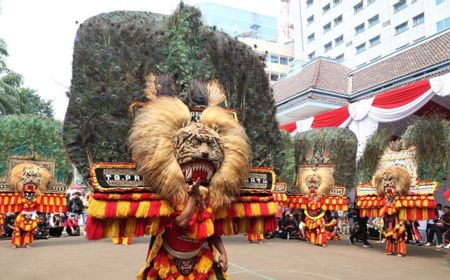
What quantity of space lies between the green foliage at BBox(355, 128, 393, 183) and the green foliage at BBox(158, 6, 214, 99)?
7788mm

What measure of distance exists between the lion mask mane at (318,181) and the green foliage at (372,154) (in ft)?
2.88

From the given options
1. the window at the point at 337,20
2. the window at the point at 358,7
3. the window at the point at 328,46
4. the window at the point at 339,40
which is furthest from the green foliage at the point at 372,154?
the window at the point at 328,46

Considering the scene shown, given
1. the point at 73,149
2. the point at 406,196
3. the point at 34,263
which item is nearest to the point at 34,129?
the point at 34,263

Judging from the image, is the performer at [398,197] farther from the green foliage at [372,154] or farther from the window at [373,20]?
the window at [373,20]

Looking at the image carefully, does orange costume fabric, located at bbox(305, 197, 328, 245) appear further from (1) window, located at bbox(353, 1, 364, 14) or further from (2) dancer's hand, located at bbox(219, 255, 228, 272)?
(1) window, located at bbox(353, 1, 364, 14)

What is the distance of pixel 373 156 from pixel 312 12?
3483cm

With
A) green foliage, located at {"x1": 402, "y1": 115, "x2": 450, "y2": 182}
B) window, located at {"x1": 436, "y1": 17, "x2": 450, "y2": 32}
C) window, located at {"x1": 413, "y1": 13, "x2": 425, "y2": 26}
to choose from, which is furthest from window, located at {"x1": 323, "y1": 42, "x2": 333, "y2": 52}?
green foliage, located at {"x1": 402, "y1": 115, "x2": 450, "y2": 182}

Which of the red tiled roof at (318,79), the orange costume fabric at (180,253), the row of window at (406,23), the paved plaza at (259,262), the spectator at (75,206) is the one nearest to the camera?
the orange costume fabric at (180,253)

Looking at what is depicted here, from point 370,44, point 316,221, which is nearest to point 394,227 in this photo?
point 316,221

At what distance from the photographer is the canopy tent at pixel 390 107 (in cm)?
1097

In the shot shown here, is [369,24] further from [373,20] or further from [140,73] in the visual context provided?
[140,73]

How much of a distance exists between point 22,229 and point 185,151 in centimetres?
899

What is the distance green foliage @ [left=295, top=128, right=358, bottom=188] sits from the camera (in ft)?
40.7

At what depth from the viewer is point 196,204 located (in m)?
2.87
